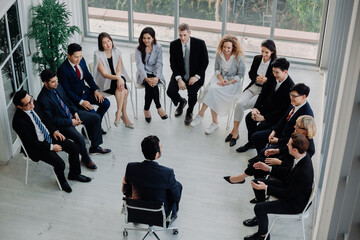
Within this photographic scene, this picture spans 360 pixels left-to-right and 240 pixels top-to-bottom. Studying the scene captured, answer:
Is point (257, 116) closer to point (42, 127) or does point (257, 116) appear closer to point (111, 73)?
point (111, 73)

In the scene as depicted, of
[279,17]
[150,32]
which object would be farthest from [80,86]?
[279,17]

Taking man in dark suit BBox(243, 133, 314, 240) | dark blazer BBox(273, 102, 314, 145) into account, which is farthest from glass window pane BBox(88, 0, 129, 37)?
man in dark suit BBox(243, 133, 314, 240)

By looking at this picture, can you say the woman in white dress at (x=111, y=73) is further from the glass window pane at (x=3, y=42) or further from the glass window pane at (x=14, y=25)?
the glass window pane at (x=3, y=42)

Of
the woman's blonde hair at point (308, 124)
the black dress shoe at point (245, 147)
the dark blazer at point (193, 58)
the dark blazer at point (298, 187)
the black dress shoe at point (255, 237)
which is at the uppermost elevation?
the dark blazer at point (193, 58)

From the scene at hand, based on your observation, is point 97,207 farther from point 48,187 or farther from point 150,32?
point 150,32

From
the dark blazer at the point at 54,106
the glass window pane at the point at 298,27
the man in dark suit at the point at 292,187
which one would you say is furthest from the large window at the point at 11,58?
the glass window pane at the point at 298,27

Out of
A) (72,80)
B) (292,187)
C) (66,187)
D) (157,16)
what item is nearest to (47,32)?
(72,80)

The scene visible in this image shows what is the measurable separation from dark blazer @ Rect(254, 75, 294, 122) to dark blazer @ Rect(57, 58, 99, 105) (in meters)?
2.42

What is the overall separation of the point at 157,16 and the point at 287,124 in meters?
4.88

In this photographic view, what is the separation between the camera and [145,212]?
15.9 feet

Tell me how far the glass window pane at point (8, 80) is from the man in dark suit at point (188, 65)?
229 cm

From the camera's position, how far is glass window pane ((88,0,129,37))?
32.6 ft

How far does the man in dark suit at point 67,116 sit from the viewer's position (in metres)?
6.09

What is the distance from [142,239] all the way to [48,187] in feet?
5.17
